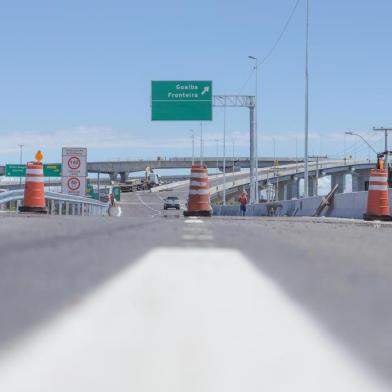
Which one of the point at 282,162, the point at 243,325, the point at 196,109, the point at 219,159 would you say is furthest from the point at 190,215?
the point at 282,162

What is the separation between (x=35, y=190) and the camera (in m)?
17.9

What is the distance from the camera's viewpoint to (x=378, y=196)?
18281 millimetres

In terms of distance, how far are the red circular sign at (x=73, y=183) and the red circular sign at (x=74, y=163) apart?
0.52m

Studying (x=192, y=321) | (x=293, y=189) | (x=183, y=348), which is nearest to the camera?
(x=183, y=348)

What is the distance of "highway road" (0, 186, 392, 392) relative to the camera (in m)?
2.67

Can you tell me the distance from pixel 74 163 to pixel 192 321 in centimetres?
2637

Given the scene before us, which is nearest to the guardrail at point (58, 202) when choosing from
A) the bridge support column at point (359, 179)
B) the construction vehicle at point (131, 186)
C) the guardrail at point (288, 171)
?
the guardrail at point (288, 171)

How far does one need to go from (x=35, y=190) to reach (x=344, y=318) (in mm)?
14669

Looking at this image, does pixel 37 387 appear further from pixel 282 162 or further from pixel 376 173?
pixel 282 162

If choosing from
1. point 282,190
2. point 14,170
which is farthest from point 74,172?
point 282,190

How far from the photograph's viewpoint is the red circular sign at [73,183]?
29.2m

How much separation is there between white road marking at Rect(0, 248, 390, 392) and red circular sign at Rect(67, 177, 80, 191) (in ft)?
80.5

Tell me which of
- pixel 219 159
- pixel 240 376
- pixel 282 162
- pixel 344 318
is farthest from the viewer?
pixel 282 162

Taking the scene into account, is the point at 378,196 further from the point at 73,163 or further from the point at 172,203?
the point at 172,203
